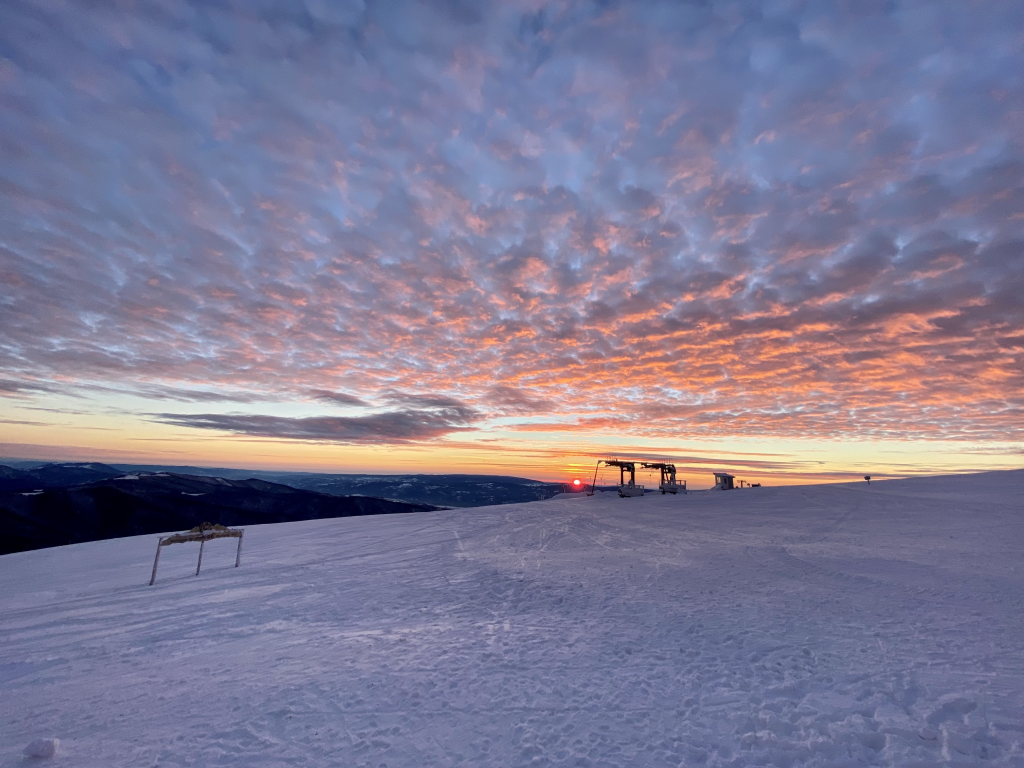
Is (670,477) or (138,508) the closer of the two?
(670,477)

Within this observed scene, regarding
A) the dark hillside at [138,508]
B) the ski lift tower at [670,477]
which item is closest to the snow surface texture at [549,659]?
the ski lift tower at [670,477]

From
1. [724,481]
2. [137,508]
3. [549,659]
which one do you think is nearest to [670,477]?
[724,481]

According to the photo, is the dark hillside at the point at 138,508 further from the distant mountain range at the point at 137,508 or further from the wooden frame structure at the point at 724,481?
the wooden frame structure at the point at 724,481

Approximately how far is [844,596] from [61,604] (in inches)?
1057

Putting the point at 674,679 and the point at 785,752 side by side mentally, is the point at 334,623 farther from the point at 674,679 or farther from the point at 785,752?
the point at 785,752

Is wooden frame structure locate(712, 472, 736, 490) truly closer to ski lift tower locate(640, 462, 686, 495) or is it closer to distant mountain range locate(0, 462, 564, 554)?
ski lift tower locate(640, 462, 686, 495)

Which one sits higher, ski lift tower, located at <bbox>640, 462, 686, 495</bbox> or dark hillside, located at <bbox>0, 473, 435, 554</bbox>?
ski lift tower, located at <bbox>640, 462, 686, 495</bbox>

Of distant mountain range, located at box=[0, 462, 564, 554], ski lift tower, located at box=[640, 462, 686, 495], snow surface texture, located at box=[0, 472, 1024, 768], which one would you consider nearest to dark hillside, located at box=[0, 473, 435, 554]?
distant mountain range, located at box=[0, 462, 564, 554]

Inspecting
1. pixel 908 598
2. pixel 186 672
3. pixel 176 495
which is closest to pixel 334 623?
pixel 186 672

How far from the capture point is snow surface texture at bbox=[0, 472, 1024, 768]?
6871mm

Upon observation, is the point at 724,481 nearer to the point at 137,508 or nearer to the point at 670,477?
the point at 670,477

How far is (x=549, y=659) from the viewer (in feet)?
A: 31.7

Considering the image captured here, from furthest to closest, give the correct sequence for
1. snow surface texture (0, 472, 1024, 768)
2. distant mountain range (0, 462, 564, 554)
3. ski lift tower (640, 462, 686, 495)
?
distant mountain range (0, 462, 564, 554) < ski lift tower (640, 462, 686, 495) < snow surface texture (0, 472, 1024, 768)

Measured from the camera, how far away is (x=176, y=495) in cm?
15362
